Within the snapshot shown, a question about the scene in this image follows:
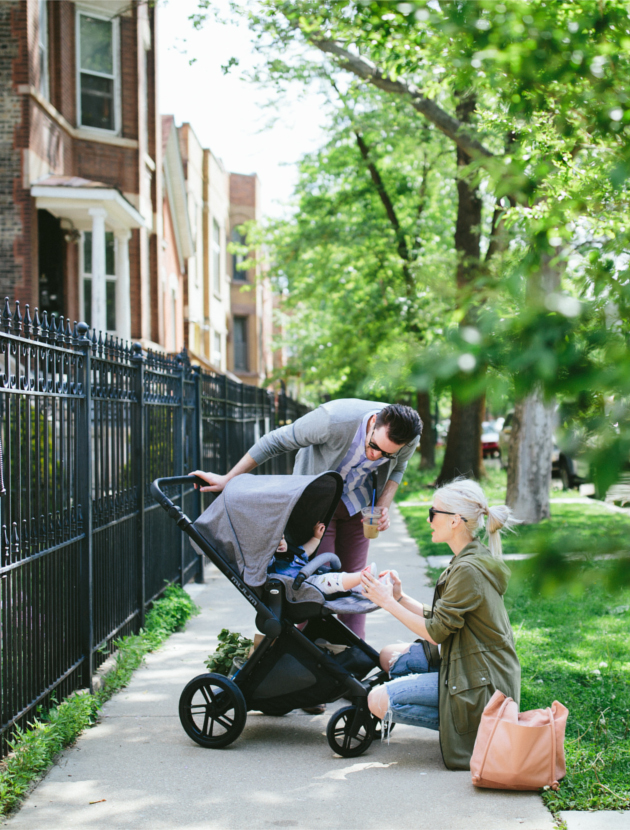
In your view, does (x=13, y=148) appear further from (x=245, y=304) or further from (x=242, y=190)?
(x=242, y=190)

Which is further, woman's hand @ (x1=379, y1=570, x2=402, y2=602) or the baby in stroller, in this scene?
the baby in stroller

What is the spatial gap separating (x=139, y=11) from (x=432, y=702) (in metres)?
16.5

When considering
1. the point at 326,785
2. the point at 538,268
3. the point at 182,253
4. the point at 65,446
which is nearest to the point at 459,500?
the point at 326,785

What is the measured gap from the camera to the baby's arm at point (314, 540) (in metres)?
4.55

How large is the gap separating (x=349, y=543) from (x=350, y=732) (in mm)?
1343

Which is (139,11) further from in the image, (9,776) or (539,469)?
(9,776)

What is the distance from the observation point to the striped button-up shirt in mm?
4922

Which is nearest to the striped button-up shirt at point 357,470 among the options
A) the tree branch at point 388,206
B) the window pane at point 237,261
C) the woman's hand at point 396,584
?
the woman's hand at point 396,584

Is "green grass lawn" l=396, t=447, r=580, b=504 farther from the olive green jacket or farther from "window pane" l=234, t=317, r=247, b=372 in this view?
"window pane" l=234, t=317, r=247, b=372

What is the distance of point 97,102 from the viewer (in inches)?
642

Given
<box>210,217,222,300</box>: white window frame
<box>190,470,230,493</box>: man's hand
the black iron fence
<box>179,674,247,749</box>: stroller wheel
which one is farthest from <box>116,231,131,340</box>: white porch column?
<box>210,217,222,300</box>: white window frame

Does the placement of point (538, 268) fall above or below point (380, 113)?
below

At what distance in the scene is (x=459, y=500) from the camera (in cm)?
404

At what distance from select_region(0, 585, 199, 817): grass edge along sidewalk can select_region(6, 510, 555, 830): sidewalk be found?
68 millimetres
